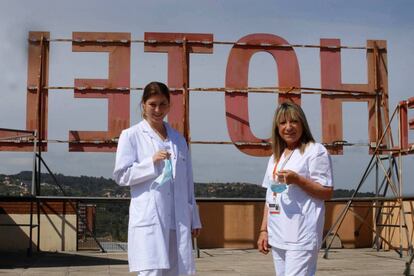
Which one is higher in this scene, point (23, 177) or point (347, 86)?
point (347, 86)

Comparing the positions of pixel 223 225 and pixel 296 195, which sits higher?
pixel 296 195

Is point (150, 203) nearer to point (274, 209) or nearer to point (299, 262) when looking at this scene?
point (274, 209)

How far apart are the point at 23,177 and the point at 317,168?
12.5 metres

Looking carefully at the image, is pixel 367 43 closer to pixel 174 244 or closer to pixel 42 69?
pixel 42 69

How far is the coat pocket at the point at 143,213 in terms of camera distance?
3.77 meters

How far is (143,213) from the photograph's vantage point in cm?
379

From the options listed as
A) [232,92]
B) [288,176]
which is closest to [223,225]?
[232,92]

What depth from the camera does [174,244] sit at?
3.90m

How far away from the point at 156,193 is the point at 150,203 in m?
0.07

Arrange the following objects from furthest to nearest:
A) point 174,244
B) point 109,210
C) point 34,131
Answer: point 109,210, point 34,131, point 174,244

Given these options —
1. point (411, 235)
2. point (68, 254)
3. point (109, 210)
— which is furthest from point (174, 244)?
point (109, 210)

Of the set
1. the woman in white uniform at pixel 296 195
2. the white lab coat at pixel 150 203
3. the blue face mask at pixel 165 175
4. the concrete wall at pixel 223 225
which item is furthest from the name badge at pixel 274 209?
the concrete wall at pixel 223 225

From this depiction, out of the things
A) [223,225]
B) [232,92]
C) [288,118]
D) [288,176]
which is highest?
[232,92]

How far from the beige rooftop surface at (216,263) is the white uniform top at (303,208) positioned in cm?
566
